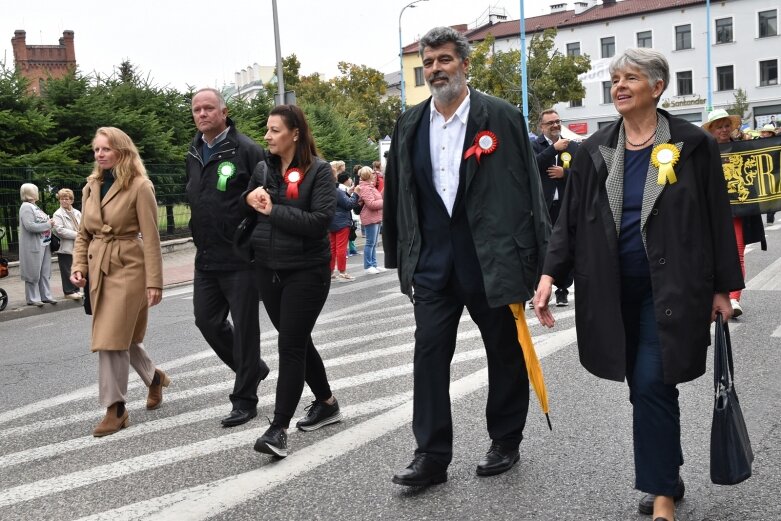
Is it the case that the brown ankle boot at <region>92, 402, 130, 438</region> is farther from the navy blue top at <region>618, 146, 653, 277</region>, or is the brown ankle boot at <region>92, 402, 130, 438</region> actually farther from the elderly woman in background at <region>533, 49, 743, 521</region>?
the navy blue top at <region>618, 146, 653, 277</region>

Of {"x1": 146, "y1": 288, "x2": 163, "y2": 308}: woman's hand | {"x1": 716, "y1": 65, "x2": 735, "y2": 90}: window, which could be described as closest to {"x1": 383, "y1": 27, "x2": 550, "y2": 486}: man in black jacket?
{"x1": 146, "y1": 288, "x2": 163, "y2": 308}: woman's hand

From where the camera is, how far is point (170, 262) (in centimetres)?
2061

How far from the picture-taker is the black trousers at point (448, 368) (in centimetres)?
438

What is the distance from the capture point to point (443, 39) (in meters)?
4.36

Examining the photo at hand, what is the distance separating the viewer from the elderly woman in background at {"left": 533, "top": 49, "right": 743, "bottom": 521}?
366cm

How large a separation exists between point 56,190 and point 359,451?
50.0ft

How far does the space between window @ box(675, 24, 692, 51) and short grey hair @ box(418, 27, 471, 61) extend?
64945 millimetres

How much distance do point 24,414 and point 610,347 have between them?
442cm

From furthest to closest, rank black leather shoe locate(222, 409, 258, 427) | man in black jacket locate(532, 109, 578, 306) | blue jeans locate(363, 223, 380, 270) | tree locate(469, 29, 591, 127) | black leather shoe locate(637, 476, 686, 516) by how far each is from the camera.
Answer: tree locate(469, 29, 591, 127) → blue jeans locate(363, 223, 380, 270) → man in black jacket locate(532, 109, 578, 306) → black leather shoe locate(222, 409, 258, 427) → black leather shoe locate(637, 476, 686, 516)

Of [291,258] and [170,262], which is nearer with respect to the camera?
[291,258]

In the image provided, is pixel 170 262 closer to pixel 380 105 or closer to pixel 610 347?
pixel 610 347

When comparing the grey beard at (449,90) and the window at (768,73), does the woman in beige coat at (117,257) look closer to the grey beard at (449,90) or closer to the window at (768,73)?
the grey beard at (449,90)

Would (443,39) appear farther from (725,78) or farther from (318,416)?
(725,78)

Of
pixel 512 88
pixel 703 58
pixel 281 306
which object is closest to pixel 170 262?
pixel 281 306
